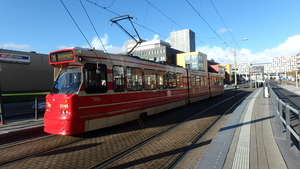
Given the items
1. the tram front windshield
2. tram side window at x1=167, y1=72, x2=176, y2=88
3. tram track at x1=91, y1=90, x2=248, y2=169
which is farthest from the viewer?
tram side window at x1=167, y1=72, x2=176, y2=88

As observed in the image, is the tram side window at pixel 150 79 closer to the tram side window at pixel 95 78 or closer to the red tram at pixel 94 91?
the red tram at pixel 94 91

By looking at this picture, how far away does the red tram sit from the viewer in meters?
6.71

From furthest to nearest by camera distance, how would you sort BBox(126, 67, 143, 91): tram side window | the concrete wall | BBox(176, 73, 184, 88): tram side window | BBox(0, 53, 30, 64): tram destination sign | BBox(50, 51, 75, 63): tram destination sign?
the concrete wall → BBox(0, 53, 30, 64): tram destination sign → BBox(176, 73, 184, 88): tram side window → BBox(126, 67, 143, 91): tram side window → BBox(50, 51, 75, 63): tram destination sign

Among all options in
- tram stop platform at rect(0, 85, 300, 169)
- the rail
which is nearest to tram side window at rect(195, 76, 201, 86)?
tram stop platform at rect(0, 85, 300, 169)

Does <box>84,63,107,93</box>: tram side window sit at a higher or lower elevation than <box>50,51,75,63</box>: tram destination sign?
lower

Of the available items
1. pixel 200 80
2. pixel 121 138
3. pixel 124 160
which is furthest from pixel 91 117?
pixel 200 80

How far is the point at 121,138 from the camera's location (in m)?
7.12

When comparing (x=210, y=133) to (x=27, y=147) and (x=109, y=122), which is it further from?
(x=27, y=147)

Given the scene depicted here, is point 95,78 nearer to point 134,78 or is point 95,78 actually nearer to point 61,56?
point 61,56

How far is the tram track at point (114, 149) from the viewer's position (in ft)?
16.0

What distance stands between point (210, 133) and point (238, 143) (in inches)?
67.6

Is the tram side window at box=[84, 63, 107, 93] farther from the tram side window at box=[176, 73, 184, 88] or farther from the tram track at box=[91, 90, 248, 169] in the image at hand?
the tram side window at box=[176, 73, 184, 88]

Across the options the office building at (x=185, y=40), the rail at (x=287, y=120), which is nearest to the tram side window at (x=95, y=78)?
the rail at (x=287, y=120)

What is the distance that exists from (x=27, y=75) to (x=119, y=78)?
39.6 m
